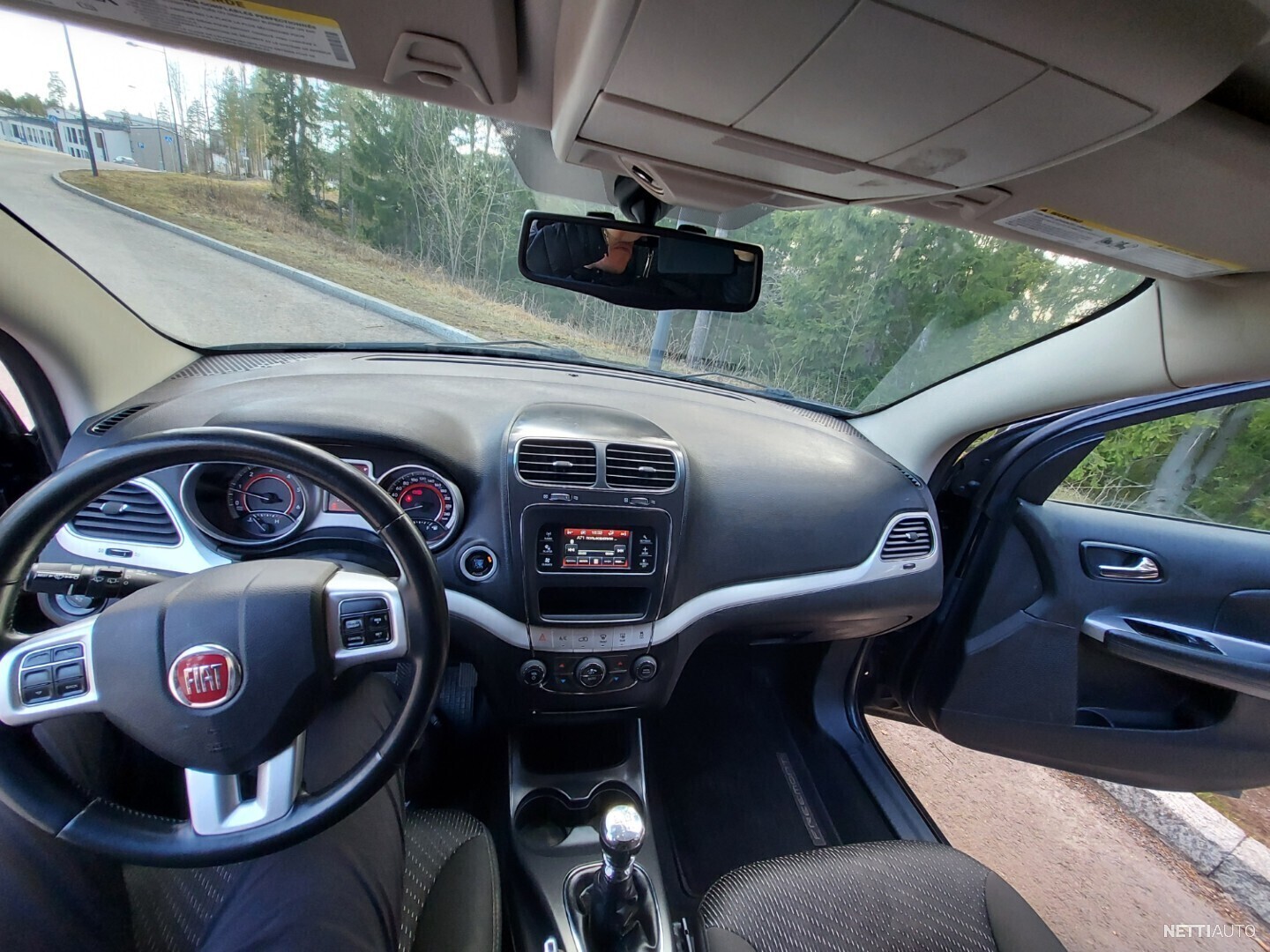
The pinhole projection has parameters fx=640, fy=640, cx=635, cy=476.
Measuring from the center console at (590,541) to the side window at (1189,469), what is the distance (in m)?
1.49

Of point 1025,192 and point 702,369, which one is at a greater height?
point 1025,192

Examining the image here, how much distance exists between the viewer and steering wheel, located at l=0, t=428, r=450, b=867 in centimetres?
96

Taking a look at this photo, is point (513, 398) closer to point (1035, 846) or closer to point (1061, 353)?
point (1061, 353)

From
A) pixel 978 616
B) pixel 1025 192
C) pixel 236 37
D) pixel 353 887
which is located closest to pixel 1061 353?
pixel 1025 192

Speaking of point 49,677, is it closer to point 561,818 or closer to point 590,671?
point 590,671

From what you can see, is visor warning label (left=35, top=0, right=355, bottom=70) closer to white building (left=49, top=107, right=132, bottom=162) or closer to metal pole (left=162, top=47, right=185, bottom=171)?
metal pole (left=162, top=47, right=185, bottom=171)

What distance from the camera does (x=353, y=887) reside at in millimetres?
1167

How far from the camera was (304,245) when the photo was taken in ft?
5.62

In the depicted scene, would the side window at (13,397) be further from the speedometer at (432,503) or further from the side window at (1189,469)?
the side window at (1189,469)

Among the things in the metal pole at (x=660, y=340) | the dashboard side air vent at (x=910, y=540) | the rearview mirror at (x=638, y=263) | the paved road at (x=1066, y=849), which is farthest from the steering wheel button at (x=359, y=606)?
the paved road at (x=1066, y=849)

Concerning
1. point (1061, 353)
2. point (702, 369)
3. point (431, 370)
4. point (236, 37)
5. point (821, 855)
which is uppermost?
point (236, 37)

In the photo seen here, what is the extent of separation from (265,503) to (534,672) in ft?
2.60

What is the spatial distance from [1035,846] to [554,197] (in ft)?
9.41

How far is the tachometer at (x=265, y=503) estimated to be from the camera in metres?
1.49
